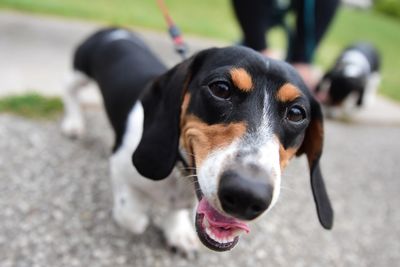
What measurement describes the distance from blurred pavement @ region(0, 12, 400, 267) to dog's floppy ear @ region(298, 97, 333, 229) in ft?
2.39

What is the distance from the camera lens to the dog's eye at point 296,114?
231 cm

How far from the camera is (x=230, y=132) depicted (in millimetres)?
2047

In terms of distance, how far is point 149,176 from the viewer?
2.47 m

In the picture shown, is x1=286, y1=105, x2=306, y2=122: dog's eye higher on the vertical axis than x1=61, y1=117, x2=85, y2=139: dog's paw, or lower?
higher

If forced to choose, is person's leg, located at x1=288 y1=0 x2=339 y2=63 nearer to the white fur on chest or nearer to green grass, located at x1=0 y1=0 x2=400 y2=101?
the white fur on chest

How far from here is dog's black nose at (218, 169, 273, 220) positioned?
5.69 feet

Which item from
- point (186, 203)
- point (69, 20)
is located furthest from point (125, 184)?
point (69, 20)

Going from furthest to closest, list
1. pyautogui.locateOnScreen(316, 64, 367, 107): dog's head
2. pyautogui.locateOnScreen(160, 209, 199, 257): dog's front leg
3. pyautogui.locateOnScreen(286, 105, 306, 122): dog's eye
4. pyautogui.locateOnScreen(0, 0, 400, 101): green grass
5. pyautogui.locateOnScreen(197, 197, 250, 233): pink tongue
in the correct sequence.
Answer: pyautogui.locateOnScreen(0, 0, 400, 101): green grass, pyautogui.locateOnScreen(316, 64, 367, 107): dog's head, pyautogui.locateOnScreen(160, 209, 199, 257): dog's front leg, pyautogui.locateOnScreen(286, 105, 306, 122): dog's eye, pyautogui.locateOnScreen(197, 197, 250, 233): pink tongue

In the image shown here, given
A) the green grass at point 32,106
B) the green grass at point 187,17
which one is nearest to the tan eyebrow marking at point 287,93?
the green grass at point 32,106

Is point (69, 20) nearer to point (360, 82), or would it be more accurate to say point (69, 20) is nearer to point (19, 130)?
point (19, 130)

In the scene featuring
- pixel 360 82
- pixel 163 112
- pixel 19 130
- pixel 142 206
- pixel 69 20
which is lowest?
pixel 360 82

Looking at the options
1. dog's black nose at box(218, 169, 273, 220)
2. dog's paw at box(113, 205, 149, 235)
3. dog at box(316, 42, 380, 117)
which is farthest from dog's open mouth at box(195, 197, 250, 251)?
dog at box(316, 42, 380, 117)

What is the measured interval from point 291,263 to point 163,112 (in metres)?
1.59

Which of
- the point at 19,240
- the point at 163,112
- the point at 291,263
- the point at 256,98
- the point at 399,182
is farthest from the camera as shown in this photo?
the point at 399,182
